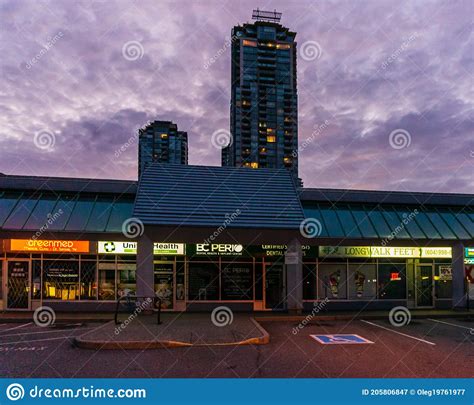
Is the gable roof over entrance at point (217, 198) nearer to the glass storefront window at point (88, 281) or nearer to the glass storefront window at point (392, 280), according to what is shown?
the glass storefront window at point (88, 281)

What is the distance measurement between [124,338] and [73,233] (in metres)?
8.23

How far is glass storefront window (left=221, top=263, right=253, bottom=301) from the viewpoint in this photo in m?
20.2

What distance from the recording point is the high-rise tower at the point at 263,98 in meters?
132

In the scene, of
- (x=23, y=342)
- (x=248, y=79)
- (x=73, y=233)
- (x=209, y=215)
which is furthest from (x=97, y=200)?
(x=248, y=79)

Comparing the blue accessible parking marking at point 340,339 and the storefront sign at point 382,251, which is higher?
the storefront sign at point 382,251

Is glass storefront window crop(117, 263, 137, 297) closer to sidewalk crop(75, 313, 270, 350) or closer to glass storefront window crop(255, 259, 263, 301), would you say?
sidewalk crop(75, 313, 270, 350)

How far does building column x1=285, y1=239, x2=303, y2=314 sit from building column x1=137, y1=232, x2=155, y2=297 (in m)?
6.01

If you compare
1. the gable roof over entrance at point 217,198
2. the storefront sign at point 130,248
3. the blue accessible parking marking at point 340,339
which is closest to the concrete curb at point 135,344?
the blue accessible parking marking at point 340,339

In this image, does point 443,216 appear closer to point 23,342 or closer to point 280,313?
point 280,313

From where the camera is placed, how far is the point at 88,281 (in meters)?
19.4

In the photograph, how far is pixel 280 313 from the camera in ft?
63.2

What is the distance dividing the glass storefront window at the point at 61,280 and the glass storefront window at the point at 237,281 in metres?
6.67

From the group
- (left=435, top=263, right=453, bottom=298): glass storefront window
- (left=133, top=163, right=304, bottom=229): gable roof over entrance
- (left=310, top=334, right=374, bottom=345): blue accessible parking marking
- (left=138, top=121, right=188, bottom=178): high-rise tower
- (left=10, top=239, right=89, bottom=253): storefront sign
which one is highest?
(left=138, top=121, right=188, bottom=178): high-rise tower

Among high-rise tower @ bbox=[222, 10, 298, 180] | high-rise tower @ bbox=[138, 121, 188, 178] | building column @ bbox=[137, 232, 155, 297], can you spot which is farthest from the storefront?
high-rise tower @ bbox=[138, 121, 188, 178]
